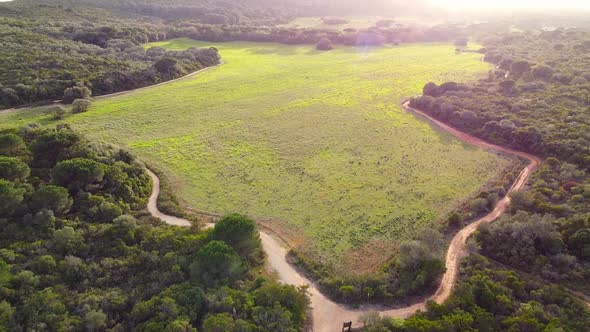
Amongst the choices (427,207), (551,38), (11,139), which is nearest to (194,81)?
(11,139)

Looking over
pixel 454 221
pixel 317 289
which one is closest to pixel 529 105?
pixel 454 221

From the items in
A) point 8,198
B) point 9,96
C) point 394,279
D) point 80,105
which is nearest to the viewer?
point 394,279

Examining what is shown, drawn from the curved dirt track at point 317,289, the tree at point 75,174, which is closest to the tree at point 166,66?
the curved dirt track at point 317,289

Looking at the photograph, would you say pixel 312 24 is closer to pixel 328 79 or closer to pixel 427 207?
pixel 328 79

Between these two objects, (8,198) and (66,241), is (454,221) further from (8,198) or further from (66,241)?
(8,198)

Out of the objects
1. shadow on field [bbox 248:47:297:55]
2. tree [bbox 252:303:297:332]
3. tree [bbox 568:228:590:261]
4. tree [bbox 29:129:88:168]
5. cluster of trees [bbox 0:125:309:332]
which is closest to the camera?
tree [bbox 252:303:297:332]

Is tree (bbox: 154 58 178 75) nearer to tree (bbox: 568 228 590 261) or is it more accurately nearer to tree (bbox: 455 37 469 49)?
tree (bbox: 568 228 590 261)

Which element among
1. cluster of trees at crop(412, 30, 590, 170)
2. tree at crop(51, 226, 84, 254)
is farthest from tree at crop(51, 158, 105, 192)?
cluster of trees at crop(412, 30, 590, 170)
